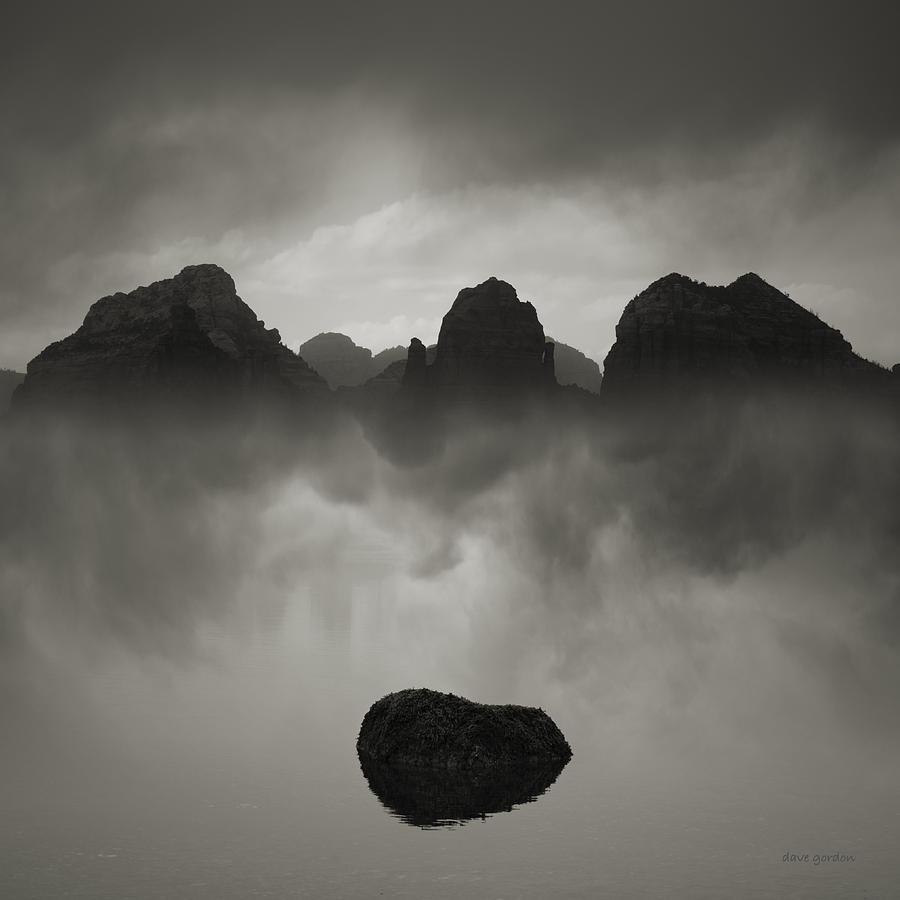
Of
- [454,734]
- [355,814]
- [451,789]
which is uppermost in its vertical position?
[454,734]

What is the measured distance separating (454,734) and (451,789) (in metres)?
3.32

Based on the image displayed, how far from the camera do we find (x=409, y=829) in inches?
1214

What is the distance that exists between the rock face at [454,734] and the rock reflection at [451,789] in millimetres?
500

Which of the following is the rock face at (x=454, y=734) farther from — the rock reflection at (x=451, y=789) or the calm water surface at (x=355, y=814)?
the calm water surface at (x=355, y=814)

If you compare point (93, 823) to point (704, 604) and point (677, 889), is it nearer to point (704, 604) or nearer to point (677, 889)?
point (677, 889)

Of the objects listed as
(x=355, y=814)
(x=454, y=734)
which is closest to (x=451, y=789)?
(x=454, y=734)

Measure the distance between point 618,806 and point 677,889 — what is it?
6.69m

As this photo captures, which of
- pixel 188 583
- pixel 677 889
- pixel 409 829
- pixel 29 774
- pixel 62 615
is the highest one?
pixel 188 583

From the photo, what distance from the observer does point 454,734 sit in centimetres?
3881

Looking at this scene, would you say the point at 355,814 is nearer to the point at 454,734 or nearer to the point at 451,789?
the point at 451,789

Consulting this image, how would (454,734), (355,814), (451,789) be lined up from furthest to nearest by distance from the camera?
(454,734) → (451,789) → (355,814)

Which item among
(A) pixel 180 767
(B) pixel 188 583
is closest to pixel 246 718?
(A) pixel 180 767

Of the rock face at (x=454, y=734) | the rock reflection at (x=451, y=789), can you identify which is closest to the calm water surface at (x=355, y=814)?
the rock reflection at (x=451, y=789)

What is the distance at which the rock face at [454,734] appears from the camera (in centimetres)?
3806
